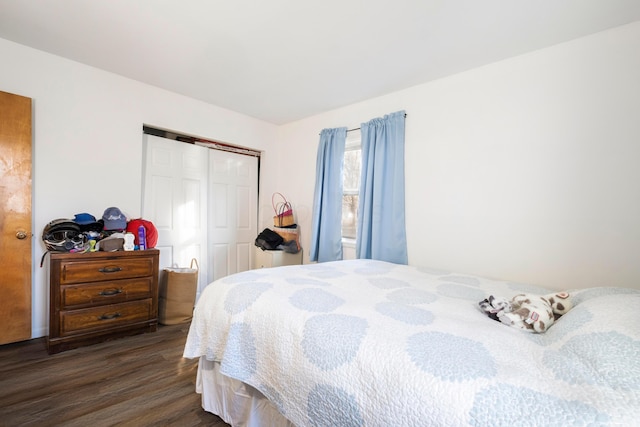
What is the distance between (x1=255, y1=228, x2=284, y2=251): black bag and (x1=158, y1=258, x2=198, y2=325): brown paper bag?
828mm

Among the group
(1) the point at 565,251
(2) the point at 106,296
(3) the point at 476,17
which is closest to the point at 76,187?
(2) the point at 106,296

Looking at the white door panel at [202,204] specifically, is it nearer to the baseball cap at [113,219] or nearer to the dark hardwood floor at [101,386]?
the baseball cap at [113,219]

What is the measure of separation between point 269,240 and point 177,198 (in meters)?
1.16

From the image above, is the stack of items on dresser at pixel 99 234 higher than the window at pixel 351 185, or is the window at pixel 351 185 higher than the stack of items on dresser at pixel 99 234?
the window at pixel 351 185

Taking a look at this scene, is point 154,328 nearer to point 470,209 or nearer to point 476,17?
point 470,209

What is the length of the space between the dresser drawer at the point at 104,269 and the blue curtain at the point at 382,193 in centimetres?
206

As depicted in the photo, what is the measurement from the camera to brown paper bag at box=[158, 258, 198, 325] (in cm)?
283

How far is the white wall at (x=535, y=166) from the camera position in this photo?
1812mm

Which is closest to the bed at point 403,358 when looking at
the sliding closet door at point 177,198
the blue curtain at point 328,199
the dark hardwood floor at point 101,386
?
the dark hardwood floor at point 101,386

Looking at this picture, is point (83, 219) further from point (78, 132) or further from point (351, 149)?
point (351, 149)

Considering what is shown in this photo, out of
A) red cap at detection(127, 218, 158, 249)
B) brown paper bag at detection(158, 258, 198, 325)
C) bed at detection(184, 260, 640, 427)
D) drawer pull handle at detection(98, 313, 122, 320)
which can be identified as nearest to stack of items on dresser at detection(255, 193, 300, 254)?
brown paper bag at detection(158, 258, 198, 325)

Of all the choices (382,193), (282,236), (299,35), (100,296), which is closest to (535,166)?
(382,193)

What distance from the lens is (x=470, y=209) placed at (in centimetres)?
240

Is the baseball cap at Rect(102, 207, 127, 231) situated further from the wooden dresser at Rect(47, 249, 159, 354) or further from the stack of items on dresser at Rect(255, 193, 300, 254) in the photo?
the stack of items on dresser at Rect(255, 193, 300, 254)
